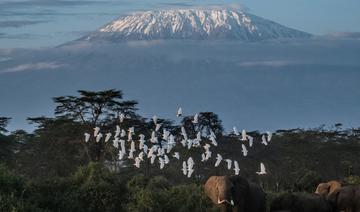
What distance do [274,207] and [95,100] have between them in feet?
64.2

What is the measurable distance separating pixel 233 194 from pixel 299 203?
293 centimetres

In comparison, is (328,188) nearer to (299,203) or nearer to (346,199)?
(346,199)

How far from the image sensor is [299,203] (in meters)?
27.7

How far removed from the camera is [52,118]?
46844 mm

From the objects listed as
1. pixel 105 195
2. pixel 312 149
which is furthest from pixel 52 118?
pixel 105 195

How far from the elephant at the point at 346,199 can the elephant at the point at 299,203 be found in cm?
71

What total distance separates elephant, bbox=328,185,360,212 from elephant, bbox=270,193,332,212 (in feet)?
2.32

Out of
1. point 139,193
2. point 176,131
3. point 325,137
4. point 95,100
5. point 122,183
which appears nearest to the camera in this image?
point 139,193

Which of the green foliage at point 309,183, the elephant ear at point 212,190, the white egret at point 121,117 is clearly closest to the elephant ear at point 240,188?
the elephant ear at point 212,190

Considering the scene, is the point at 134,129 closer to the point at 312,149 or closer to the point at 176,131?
the point at 176,131

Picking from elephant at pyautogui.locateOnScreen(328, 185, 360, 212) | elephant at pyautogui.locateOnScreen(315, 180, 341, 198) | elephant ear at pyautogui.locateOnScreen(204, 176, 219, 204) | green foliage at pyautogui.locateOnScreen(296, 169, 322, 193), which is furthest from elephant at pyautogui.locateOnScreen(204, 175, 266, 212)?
green foliage at pyautogui.locateOnScreen(296, 169, 322, 193)

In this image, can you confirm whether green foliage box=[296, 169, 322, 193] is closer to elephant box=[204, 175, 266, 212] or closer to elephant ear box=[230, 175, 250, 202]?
elephant box=[204, 175, 266, 212]

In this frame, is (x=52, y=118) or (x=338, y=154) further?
(x=338, y=154)

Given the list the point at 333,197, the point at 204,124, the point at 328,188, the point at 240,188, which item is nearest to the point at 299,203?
the point at 333,197
